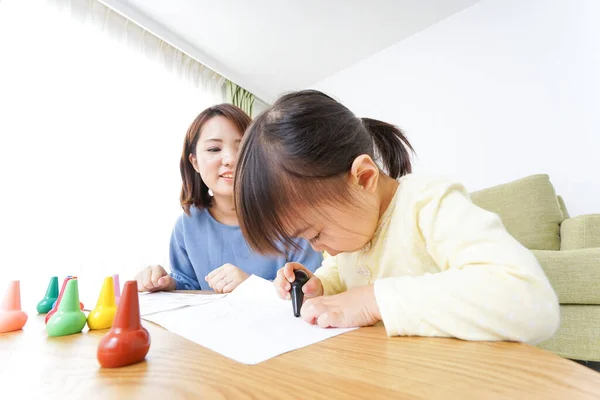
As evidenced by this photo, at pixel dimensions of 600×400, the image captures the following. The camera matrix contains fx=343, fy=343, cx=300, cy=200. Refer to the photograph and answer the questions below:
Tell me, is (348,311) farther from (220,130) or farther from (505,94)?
(505,94)

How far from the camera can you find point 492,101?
2559 mm

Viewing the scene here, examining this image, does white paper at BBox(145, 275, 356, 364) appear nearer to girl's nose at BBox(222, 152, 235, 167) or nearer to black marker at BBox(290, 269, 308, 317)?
black marker at BBox(290, 269, 308, 317)

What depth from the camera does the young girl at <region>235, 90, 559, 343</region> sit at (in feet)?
1.28

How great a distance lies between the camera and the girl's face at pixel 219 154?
4.10 feet

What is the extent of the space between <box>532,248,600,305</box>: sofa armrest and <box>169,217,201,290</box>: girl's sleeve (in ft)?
4.87

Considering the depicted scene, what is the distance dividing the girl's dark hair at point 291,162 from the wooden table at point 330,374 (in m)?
0.24

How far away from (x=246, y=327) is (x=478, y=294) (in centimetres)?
30

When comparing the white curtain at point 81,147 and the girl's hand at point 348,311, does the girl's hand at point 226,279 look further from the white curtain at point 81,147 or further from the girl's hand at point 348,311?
the white curtain at point 81,147

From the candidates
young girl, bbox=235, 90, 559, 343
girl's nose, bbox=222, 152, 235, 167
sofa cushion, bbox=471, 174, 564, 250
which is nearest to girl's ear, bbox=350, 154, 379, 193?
young girl, bbox=235, 90, 559, 343

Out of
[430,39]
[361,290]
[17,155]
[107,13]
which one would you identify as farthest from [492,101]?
[17,155]

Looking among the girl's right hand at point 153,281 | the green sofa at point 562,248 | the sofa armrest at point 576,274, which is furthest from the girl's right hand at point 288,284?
the sofa armrest at point 576,274

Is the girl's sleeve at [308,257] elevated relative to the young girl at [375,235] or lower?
lower

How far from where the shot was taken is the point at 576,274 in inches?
56.6

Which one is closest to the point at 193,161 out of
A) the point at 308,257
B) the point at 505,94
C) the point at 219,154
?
the point at 219,154
